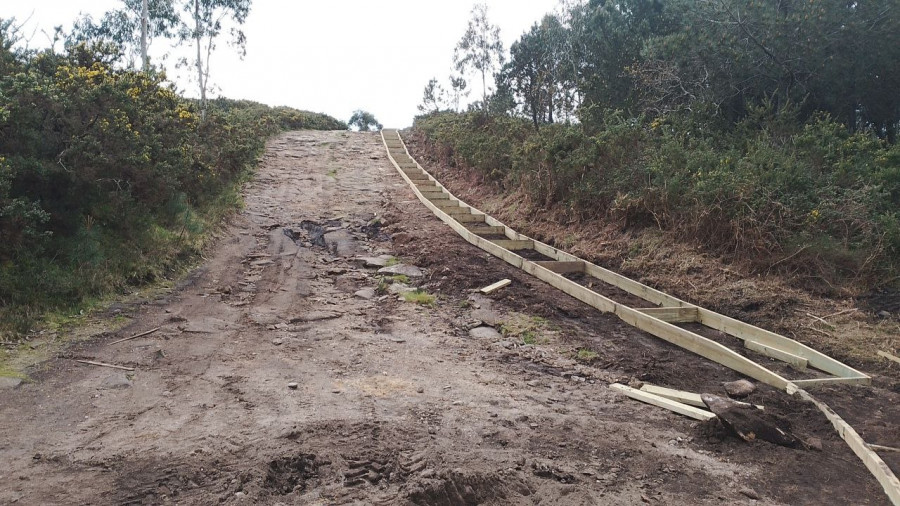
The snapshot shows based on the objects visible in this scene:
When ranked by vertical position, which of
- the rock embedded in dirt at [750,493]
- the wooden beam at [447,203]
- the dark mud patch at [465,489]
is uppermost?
the wooden beam at [447,203]

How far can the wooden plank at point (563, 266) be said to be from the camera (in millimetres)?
9500

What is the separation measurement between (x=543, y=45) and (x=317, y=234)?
1371 cm

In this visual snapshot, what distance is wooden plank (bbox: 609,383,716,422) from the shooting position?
4930mm

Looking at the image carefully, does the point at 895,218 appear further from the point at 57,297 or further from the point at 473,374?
the point at 57,297

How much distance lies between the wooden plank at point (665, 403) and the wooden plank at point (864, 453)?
96 centimetres

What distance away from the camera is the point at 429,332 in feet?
23.8

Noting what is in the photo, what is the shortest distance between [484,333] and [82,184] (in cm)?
565

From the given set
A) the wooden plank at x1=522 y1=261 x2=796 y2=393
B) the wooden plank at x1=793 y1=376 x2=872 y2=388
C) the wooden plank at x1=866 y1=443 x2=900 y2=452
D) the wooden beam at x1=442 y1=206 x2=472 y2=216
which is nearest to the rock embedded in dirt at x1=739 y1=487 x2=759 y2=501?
the wooden plank at x1=866 y1=443 x2=900 y2=452

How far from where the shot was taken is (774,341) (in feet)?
21.8

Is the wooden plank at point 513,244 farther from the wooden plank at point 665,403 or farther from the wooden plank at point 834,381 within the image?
the wooden plank at point 834,381

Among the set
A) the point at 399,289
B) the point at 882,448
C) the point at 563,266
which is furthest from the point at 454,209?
the point at 882,448

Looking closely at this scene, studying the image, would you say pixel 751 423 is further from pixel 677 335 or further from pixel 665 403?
pixel 677 335

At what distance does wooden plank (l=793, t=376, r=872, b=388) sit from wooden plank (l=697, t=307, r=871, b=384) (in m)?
0.05

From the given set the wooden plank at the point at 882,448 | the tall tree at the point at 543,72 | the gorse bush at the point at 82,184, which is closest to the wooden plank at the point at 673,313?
the wooden plank at the point at 882,448
